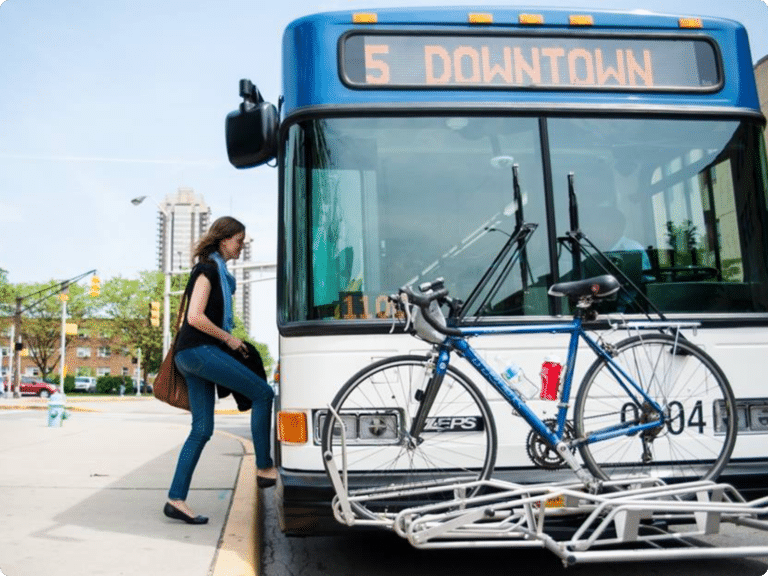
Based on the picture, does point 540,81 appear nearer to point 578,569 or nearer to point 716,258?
point 716,258

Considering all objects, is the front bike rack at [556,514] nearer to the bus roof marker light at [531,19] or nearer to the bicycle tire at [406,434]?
the bicycle tire at [406,434]

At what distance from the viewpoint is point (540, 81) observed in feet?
15.1

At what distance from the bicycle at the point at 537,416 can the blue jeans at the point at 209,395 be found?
139cm

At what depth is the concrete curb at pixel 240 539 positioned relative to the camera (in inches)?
167

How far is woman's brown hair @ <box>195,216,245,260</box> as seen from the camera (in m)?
5.49

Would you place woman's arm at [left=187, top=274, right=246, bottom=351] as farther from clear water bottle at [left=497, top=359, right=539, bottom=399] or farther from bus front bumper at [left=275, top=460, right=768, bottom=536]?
clear water bottle at [left=497, top=359, right=539, bottom=399]

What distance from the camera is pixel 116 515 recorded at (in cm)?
A: 570

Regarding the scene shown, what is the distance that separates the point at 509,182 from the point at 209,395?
2.46 m

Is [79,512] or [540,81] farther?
[79,512]

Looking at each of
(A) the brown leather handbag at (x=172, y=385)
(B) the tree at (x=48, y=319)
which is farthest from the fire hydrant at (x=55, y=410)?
(B) the tree at (x=48, y=319)

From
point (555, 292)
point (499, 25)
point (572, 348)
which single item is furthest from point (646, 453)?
point (499, 25)

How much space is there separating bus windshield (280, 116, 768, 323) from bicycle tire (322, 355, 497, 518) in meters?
0.47

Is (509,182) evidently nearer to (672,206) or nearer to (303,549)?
(672,206)

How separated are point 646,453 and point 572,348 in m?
0.68
